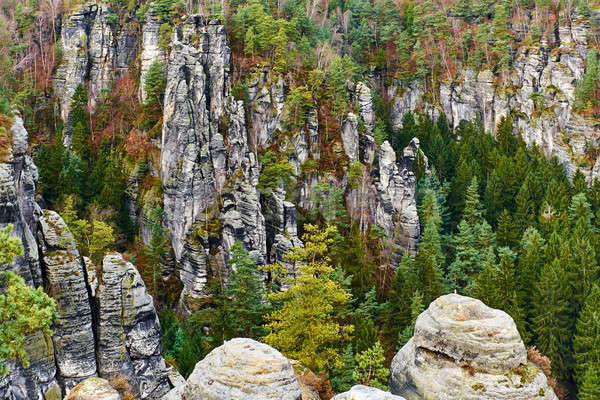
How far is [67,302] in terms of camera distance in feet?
A: 96.5

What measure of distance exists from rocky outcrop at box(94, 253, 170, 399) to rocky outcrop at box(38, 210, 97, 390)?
0.84m

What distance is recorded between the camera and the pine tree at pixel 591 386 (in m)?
34.4

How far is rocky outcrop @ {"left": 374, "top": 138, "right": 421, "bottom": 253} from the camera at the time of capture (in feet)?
180

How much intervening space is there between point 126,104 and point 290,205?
23203 mm

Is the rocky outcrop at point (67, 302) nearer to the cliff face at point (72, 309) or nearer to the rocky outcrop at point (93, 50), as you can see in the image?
the cliff face at point (72, 309)

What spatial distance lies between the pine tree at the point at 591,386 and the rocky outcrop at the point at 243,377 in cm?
2813

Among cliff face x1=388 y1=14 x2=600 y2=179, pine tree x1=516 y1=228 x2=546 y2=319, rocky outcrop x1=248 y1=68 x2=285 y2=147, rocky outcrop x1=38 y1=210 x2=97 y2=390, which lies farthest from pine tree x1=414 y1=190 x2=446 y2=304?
rocky outcrop x1=38 y1=210 x2=97 y2=390

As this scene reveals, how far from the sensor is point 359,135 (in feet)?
210

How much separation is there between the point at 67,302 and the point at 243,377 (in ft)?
63.1

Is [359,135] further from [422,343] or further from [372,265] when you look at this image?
[422,343]

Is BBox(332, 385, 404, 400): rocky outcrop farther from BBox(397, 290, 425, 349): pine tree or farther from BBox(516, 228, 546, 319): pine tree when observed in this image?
BBox(516, 228, 546, 319): pine tree

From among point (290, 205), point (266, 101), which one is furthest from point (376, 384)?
point (266, 101)

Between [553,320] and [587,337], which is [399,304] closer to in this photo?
[553,320]

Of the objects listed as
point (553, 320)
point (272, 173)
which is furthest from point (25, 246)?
point (553, 320)
